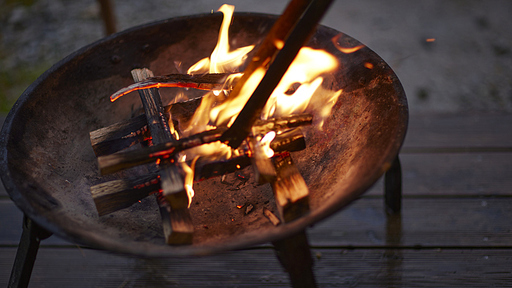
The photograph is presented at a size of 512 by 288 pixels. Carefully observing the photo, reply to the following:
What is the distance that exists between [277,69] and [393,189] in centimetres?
98

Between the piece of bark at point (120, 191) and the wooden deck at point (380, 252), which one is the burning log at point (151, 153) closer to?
the piece of bark at point (120, 191)

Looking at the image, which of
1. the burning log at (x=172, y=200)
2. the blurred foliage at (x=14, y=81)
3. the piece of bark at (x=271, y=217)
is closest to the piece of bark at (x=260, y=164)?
the piece of bark at (x=271, y=217)

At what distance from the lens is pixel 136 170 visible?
139 centimetres

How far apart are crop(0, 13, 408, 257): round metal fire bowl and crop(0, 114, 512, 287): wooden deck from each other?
1.57 feet

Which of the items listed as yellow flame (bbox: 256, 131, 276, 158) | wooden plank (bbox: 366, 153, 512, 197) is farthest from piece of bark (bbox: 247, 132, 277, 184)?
wooden plank (bbox: 366, 153, 512, 197)

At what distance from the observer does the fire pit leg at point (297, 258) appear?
0.96 meters

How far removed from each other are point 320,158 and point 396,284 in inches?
26.2

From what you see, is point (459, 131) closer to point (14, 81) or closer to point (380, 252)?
point (380, 252)

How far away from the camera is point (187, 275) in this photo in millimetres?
1621

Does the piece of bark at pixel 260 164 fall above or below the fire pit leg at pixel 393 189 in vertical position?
above

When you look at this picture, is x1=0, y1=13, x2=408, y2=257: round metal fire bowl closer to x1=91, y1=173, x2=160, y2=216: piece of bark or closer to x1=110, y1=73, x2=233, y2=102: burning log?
x1=91, y1=173, x2=160, y2=216: piece of bark

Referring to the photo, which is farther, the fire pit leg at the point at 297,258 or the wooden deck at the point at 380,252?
the wooden deck at the point at 380,252

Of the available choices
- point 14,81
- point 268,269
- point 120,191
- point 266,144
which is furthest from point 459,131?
point 14,81

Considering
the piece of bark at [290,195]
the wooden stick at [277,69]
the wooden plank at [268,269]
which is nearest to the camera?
the wooden stick at [277,69]
